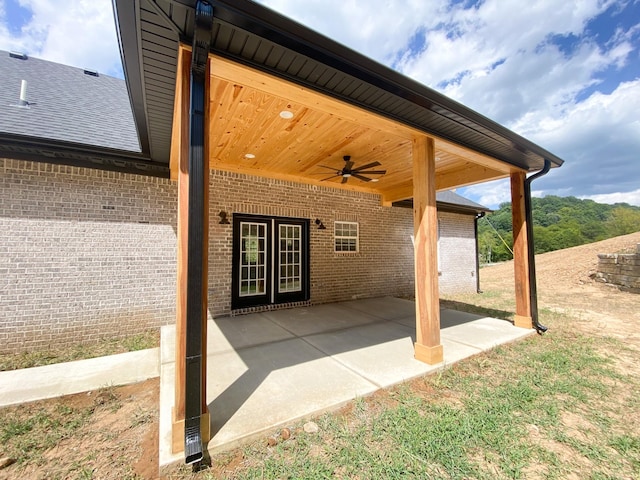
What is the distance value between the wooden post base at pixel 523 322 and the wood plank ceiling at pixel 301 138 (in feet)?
8.48

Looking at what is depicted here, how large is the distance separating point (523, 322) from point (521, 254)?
1.18m

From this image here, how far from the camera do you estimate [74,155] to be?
384 centimetres

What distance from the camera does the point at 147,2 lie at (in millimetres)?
1577

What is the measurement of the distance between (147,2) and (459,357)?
442cm

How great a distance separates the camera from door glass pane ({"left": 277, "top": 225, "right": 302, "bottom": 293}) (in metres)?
6.05

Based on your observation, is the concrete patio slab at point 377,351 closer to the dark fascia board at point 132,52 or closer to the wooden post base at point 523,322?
the wooden post base at point 523,322

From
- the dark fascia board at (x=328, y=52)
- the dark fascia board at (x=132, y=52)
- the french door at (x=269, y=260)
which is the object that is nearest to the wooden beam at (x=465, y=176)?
the dark fascia board at (x=328, y=52)

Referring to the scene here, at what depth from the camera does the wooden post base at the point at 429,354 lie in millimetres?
Answer: 3154

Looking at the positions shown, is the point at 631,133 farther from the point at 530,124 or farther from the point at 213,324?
the point at 213,324

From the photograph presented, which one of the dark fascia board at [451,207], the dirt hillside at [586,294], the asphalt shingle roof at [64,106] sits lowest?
the dirt hillside at [586,294]

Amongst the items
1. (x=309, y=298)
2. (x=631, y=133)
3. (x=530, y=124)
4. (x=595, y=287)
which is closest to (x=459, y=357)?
(x=309, y=298)

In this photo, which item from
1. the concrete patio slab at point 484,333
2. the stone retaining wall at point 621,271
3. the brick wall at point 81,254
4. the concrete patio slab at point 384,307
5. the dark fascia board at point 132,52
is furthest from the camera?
the stone retaining wall at point 621,271

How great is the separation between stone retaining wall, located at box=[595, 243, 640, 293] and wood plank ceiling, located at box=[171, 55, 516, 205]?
24.7 feet

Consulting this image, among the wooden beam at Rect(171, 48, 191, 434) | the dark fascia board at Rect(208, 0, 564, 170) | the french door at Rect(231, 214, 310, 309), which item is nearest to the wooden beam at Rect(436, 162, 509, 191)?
the dark fascia board at Rect(208, 0, 564, 170)
